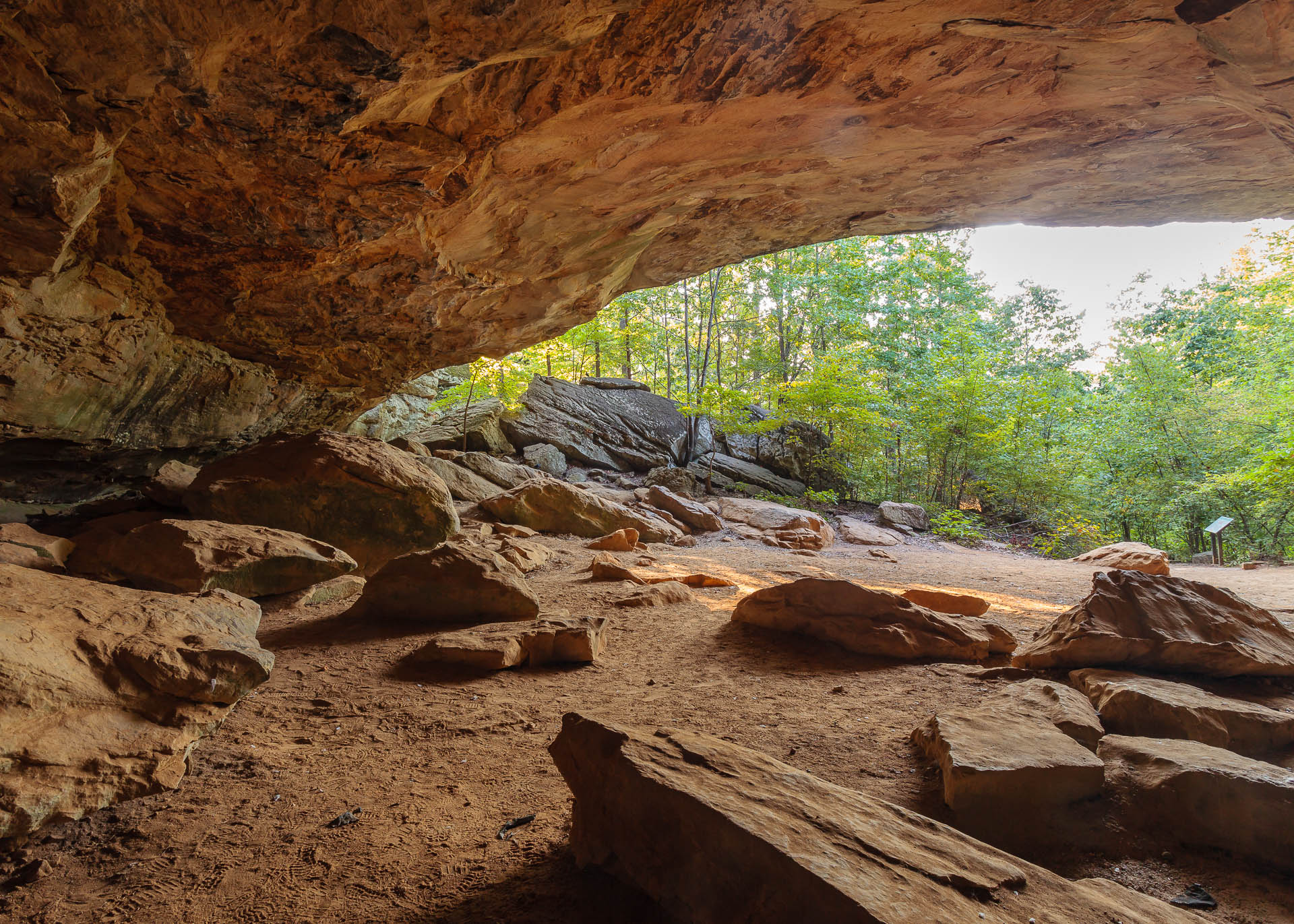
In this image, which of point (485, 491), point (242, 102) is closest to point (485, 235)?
point (242, 102)

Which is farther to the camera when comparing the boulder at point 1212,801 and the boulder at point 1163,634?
the boulder at point 1163,634

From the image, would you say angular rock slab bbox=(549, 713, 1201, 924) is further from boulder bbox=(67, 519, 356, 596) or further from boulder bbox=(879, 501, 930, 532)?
boulder bbox=(879, 501, 930, 532)

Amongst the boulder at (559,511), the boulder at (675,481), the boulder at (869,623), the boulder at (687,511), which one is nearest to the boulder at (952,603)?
the boulder at (869,623)

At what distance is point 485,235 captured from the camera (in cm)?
530

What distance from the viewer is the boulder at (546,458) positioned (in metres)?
13.9

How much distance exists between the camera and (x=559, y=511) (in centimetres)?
929

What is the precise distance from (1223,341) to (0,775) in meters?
24.3

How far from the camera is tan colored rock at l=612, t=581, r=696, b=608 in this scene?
17.7ft

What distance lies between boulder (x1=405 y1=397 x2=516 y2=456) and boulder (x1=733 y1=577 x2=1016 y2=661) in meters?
9.64

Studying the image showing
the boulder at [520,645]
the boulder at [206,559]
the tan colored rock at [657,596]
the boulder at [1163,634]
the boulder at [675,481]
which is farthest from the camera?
the boulder at [675,481]

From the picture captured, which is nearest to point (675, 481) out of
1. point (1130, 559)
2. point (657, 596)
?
point (1130, 559)

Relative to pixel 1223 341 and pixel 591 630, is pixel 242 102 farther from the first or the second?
pixel 1223 341

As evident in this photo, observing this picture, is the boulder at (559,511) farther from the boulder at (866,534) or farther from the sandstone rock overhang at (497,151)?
the boulder at (866,534)

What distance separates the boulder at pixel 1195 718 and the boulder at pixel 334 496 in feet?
19.2
